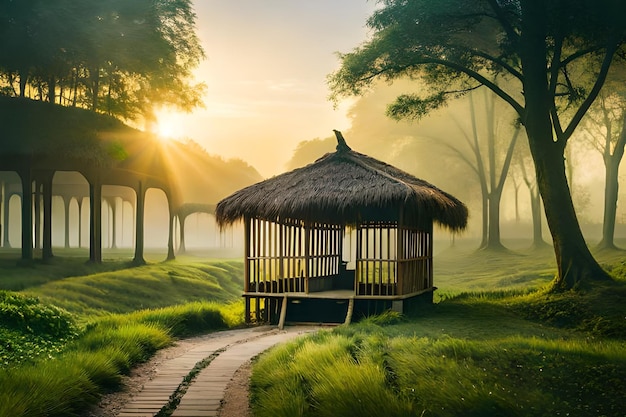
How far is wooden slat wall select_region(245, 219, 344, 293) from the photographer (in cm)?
1341

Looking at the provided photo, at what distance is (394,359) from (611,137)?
22.6 meters

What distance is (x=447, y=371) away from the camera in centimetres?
712

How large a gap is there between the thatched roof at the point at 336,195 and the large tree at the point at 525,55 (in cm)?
234

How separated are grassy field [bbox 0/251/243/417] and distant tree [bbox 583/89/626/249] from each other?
14.4m

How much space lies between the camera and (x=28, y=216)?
1984 cm

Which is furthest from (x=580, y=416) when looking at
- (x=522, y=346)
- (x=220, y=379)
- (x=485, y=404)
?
(x=220, y=379)

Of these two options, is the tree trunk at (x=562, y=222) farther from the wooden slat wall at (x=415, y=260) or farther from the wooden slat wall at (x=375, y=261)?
the wooden slat wall at (x=375, y=261)

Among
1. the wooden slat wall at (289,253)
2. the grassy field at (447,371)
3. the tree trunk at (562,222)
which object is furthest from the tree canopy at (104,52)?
the grassy field at (447,371)

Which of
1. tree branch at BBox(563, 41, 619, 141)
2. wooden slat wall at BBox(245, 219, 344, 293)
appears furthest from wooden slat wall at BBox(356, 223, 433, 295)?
tree branch at BBox(563, 41, 619, 141)

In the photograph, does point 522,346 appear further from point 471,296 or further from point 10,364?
point 471,296

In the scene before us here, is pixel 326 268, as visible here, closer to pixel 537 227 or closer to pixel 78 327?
pixel 78 327

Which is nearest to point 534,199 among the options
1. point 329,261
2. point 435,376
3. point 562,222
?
point 329,261

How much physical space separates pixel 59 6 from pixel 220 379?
16627 mm

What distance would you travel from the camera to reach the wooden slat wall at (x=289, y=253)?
1341 cm
